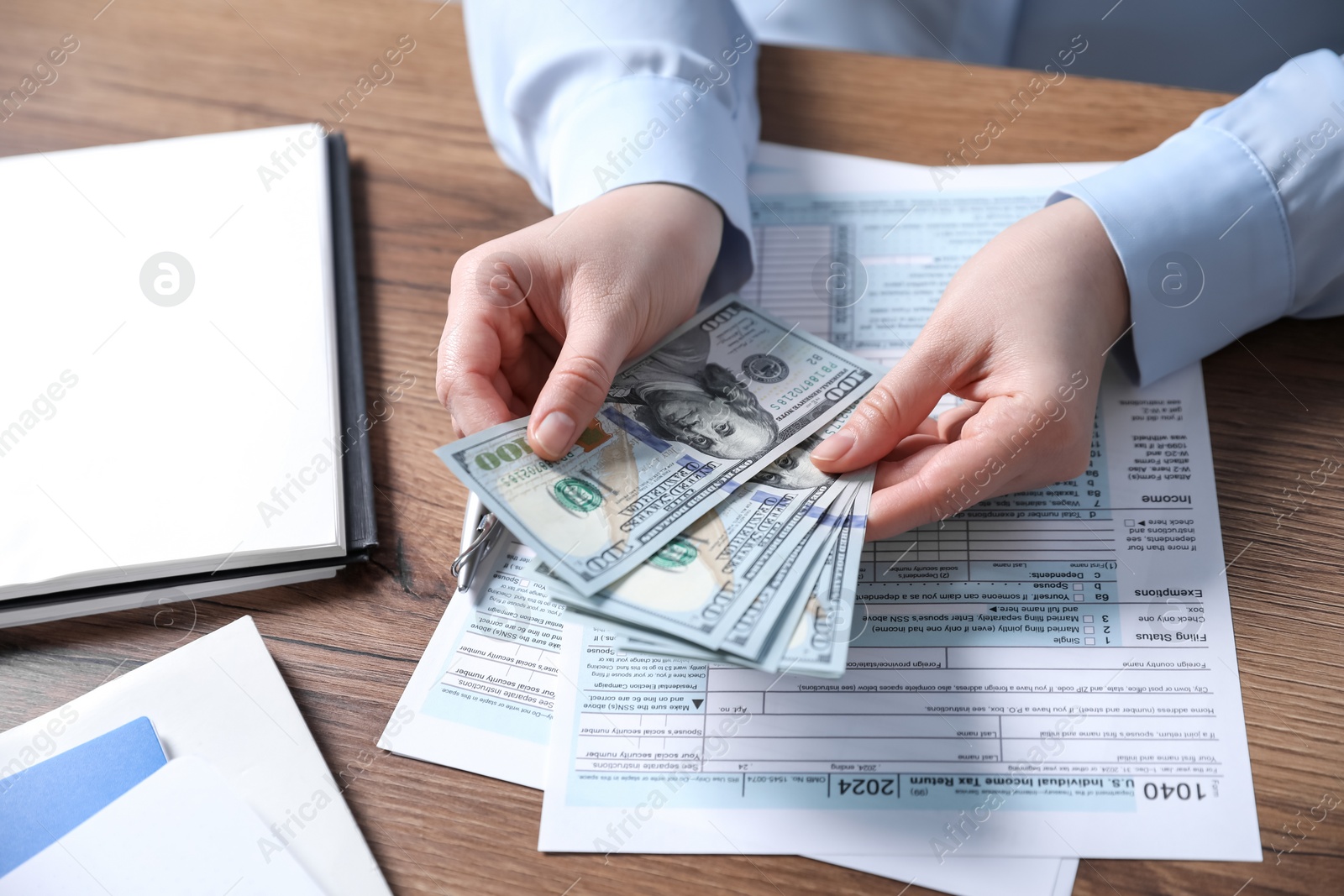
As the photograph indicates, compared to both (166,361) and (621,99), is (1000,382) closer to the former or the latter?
(621,99)

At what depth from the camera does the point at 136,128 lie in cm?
93

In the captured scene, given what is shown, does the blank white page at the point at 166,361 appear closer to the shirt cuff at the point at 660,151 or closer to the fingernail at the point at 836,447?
the shirt cuff at the point at 660,151

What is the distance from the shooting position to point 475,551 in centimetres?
65

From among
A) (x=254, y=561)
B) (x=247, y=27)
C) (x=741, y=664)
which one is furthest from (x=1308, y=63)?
(x=247, y=27)

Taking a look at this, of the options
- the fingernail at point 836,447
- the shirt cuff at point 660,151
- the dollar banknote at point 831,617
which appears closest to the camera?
the dollar banknote at point 831,617

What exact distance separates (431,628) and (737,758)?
0.24m

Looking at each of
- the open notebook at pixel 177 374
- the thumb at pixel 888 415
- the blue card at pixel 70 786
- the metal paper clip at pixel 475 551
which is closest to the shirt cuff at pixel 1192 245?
the thumb at pixel 888 415

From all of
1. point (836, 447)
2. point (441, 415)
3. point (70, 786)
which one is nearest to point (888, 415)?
point (836, 447)

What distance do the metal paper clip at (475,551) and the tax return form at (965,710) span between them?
4 centimetres

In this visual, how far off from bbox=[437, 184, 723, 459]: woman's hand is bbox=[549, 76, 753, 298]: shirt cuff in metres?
Answer: 0.03

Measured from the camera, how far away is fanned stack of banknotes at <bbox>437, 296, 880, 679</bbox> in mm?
534

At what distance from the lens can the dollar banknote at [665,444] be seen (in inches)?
22.5

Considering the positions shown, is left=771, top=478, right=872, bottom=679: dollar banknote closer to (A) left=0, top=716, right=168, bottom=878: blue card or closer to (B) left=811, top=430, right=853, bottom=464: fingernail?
(B) left=811, top=430, right=853, bottom=464: fingernail

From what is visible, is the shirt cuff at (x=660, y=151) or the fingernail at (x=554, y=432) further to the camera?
the shirt cuff at (x=660, y=151)
